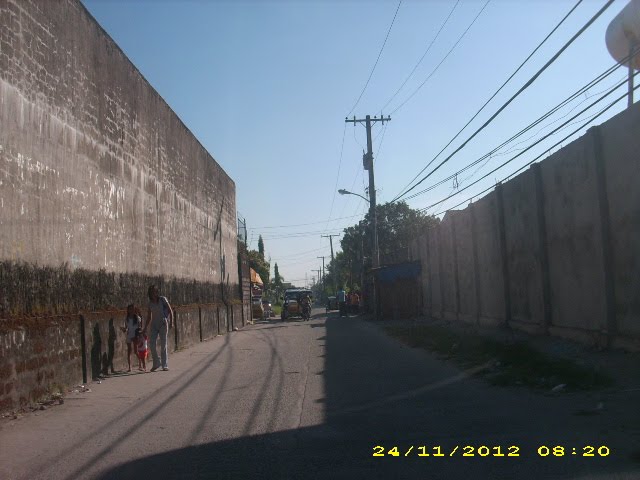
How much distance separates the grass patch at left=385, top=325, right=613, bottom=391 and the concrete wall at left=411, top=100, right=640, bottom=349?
1.06 m

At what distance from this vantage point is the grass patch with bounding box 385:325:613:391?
9.65 metres

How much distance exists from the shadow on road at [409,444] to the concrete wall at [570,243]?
9.27 feet

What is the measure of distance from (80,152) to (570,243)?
9284mm

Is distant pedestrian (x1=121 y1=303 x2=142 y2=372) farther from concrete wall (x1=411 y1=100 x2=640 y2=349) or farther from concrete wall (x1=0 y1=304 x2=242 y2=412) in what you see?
concrete wall (x1=411 y1=100 x2=640 y2=349)

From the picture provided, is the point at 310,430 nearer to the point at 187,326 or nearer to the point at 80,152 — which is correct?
the point at 80,152

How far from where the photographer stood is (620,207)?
10781mm

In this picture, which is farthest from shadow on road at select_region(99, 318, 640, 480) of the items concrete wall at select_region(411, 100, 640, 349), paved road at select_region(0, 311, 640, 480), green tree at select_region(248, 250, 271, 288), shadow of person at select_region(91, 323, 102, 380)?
green tree at select_region(248, 250, 271, 288)

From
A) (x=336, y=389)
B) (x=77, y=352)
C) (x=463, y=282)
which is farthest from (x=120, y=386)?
(x=463, y=282)

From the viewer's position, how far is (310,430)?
7734mm

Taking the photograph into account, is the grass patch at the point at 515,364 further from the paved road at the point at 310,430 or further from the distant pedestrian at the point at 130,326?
the distant pedestrian at the point at 130,326

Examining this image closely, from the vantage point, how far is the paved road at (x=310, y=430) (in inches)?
237

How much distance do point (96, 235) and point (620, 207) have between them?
378 inches

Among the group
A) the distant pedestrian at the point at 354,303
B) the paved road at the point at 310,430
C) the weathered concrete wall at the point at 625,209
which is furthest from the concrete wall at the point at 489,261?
the distant pedestrian at the point at 354,303

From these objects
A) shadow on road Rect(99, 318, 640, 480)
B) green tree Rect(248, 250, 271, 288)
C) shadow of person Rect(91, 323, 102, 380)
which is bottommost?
shadow on road Rect(99, 318, 640, 480)
